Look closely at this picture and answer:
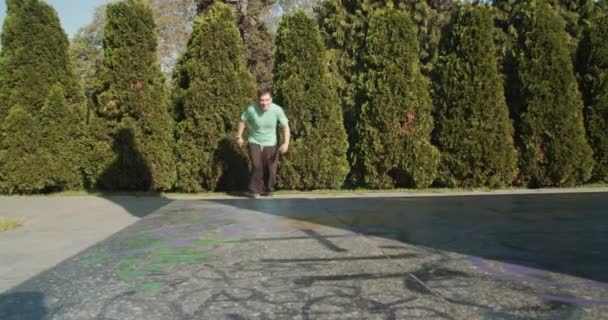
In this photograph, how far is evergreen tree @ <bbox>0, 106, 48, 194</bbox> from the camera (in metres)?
7.71

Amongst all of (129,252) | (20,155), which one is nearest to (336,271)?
(129,252)

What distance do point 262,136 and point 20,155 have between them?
165 inches

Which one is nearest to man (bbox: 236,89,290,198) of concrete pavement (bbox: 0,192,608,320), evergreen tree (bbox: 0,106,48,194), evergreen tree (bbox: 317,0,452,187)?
concrete pavement (bbox: 0,192,608,320)

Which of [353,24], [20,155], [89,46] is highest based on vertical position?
[89,46]

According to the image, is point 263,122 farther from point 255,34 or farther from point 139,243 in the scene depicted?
point 255,34

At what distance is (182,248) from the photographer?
116 inches

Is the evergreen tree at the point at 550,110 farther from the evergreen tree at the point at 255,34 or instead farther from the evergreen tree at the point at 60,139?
the evergreen tree at the point at 255,34

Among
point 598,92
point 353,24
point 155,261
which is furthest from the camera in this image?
point 353,24

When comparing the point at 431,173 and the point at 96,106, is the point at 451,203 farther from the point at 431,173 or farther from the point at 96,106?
the point at 96,106

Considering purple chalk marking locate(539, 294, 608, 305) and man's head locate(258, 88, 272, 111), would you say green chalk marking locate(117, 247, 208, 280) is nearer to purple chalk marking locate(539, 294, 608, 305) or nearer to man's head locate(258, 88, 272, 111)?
purple chalk marking locate(539, 294, 608, 305)

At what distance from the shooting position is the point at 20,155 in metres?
7.79

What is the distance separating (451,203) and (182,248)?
11.0 ft

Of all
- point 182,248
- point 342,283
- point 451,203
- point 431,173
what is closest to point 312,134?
point 431,173

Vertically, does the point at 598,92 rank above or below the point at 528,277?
above
